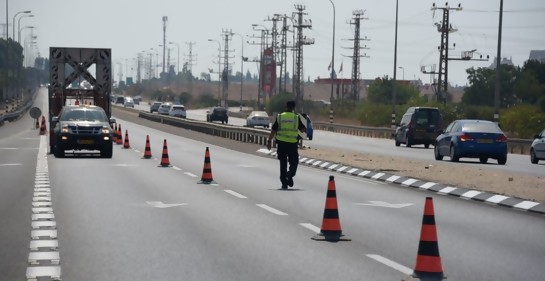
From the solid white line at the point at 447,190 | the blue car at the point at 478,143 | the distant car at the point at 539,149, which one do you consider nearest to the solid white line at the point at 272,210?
the solid white line at the point at 447,190

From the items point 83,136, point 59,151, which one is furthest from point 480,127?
point 59,151

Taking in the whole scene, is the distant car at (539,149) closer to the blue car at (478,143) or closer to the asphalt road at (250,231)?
the blue car at (478,143)

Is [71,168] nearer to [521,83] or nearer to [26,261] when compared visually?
[26,261]

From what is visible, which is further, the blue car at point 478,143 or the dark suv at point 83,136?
the blue car at point 478,143

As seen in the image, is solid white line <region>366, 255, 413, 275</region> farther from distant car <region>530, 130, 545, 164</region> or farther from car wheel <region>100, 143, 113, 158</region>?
distant car <region>530, 130, 545, 164</region>

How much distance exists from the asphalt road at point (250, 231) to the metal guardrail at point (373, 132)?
27349 mm

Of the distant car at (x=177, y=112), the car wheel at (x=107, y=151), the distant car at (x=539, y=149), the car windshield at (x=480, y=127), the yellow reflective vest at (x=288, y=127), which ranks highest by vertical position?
the yellow reflective vest at (x=288, y=127)

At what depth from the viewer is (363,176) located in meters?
29.6

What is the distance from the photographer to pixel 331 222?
1432 centimetres

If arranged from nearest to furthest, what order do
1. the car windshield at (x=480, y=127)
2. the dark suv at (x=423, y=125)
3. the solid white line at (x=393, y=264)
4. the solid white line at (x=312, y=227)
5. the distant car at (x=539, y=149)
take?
the solid white line at (x=393, y=264)
the solid white line at (x=312, y=227)
the car windshield at (x=480, y=127)
the distant car at (x=539, y=149)
the dark suv at (x=423, y=125)

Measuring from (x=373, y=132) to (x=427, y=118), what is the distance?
959 inches

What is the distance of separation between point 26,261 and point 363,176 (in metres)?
18.4

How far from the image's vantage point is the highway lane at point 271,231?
1158cm

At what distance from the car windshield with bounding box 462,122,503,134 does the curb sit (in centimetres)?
545
